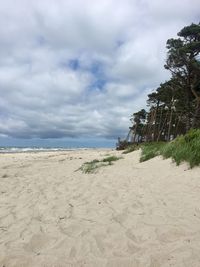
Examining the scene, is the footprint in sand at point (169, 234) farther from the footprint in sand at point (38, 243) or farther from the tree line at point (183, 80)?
the tree line at point (183, 80)

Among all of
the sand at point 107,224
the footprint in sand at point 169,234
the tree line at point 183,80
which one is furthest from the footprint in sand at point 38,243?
the tree line at point 183,80

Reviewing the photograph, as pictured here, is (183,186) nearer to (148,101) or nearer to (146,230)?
(146,230)

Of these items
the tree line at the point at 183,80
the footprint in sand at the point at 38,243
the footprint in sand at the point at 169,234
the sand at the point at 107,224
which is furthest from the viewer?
the tree line at the point at 183,80

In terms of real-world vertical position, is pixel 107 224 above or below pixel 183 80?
below

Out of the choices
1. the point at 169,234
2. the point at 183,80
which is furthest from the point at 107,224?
the point at 183,80

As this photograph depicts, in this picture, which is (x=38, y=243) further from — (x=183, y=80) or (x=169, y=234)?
(x=183, y=80)

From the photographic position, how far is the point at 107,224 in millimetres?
5176

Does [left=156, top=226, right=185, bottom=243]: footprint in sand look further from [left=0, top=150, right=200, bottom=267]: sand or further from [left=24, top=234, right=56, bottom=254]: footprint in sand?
[left=24, top=234, right=56, bottom=254]: footprint in sand

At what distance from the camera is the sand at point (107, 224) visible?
4.01 meters

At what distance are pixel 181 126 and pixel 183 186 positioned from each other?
27697mm

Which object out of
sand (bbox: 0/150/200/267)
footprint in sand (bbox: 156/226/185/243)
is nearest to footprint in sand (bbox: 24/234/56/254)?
sand (bbox: 0/150/200/267)

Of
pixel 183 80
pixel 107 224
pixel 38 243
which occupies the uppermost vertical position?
pixel 183 80

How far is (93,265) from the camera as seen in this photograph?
12.7ft

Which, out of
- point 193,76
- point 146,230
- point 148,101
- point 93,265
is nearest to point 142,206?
point 146,230
